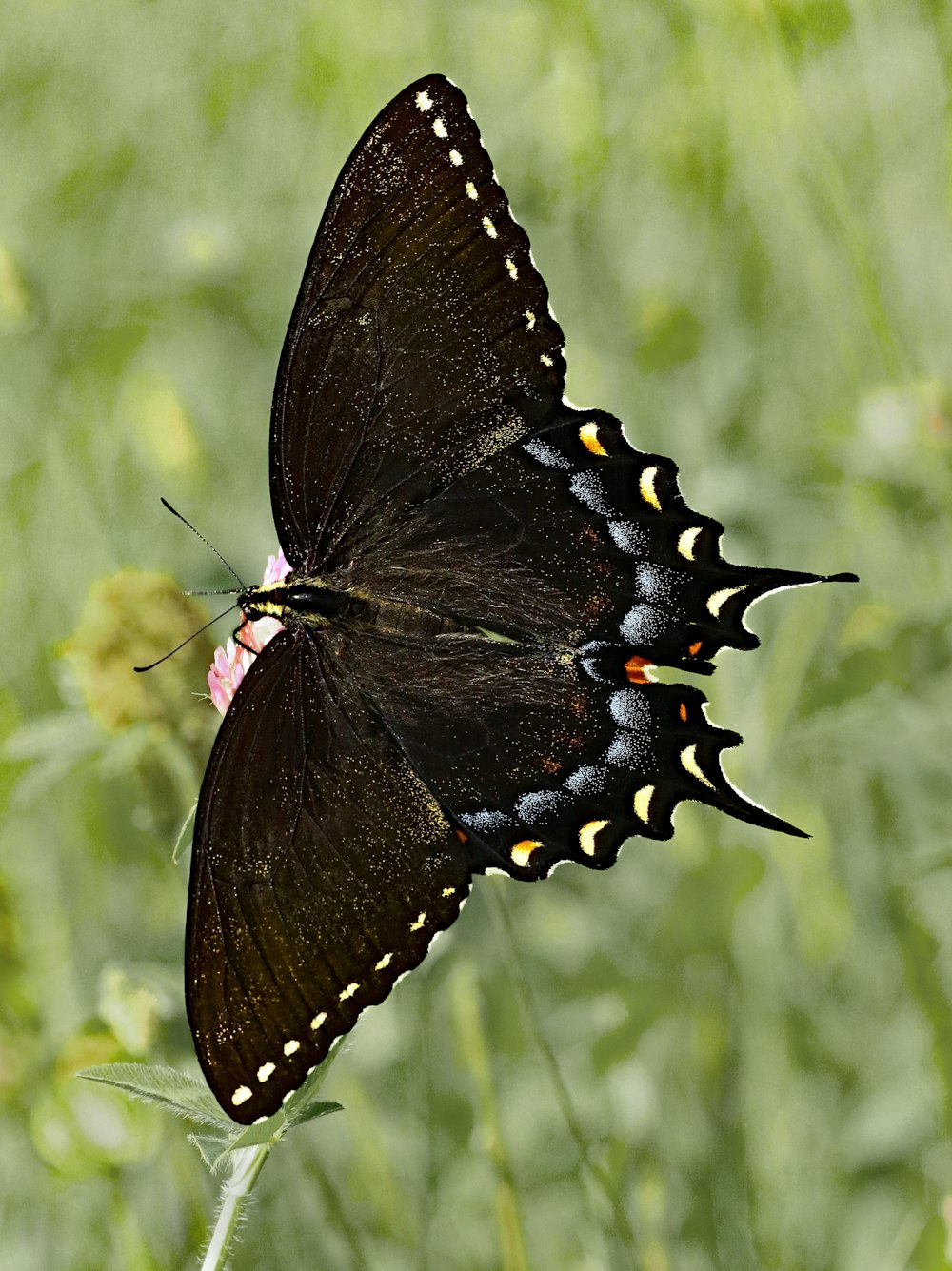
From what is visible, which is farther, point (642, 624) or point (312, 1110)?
point (642, 624)

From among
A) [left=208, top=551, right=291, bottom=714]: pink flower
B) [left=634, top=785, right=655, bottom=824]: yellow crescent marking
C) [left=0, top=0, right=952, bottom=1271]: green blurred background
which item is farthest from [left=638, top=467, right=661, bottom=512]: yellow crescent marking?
[left=0, top=0, right=952, bottom=1271]: green blurred background

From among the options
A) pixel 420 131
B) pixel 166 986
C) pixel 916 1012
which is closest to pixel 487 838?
pixel 166 986

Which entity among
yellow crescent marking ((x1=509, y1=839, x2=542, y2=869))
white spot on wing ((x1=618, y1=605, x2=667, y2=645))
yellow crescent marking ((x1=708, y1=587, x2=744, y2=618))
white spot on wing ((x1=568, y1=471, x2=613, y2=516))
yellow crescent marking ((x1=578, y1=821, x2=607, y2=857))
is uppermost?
white spot on wing ((x1=568, y1=471, x2=613, y2=516))

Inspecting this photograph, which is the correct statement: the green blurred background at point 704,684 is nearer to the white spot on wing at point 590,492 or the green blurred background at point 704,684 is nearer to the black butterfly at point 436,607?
the black butterfly at point 436,607

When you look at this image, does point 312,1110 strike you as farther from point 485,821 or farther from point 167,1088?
point 485,821

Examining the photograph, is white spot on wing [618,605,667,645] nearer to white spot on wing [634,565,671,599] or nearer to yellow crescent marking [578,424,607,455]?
white spot on wing [634,565,671,599]

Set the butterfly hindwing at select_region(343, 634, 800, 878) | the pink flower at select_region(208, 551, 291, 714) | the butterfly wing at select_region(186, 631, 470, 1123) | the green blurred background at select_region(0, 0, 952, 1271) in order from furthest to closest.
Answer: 1. the green blurred background at select_region(0, 0, 952, 1271)
2. the pink flower at select_region(208, 551, 291, 714)
3. the butterfly hindwing at select_region(343, 634, 800, 878)
4. the butterfly wing at select_region(186, 631, 470, 1123)

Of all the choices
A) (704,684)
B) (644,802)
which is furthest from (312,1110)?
(704,684)
